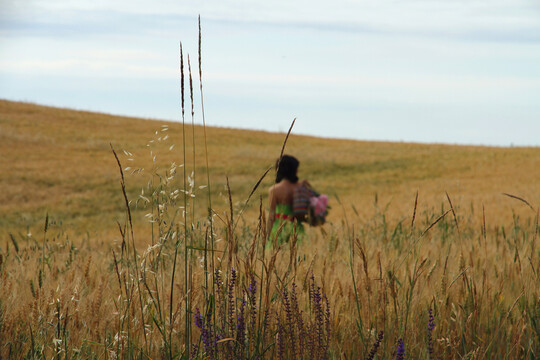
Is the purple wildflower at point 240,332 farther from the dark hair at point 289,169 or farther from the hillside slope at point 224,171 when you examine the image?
the hillside slope at point 224,171

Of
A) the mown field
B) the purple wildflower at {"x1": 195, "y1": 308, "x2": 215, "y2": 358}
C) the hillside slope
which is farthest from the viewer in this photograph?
the hillside slope

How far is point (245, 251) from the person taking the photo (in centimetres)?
365

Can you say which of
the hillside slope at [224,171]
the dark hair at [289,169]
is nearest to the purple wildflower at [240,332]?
the dark hair at [289,169]

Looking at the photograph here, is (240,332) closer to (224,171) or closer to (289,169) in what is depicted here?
(289,169)

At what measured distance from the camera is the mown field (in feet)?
7.10

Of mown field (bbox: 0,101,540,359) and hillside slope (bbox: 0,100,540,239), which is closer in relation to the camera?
mown field (bbox: 0,101,540,359)

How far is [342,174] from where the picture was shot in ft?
87.7

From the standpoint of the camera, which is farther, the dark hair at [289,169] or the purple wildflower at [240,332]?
the dark hair at [289,169]

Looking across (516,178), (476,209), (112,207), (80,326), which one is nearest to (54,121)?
(112,207)

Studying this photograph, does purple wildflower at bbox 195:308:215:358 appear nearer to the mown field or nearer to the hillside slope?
the mown field

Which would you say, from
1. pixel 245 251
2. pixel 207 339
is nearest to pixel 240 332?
pixel 207 339

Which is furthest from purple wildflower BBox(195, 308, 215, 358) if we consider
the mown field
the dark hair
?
the dark hair

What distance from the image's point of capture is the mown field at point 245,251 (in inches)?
85.2

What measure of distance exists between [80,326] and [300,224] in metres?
4.35
